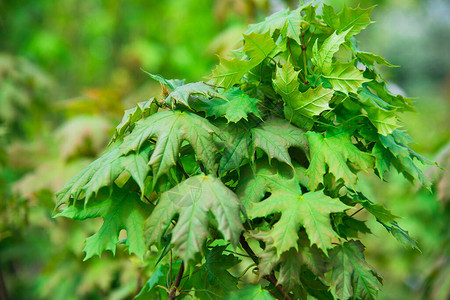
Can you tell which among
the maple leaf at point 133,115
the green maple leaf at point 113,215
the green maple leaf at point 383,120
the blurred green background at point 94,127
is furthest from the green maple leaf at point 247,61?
the blurred green background at point 94,127

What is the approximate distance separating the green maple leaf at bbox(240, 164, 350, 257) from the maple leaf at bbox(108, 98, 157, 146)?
359 mm

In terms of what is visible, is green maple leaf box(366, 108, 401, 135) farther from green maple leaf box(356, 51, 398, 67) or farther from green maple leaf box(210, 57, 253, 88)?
green maple leaf box(210, 57, 253, 88)

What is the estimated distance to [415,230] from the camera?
14.4ft

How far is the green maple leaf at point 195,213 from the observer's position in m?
1.03

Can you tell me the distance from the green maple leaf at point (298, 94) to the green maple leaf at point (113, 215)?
51 cm

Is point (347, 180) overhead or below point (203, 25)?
overhead

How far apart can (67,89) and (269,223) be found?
7.30m

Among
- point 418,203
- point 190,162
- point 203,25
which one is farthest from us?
point 203,25

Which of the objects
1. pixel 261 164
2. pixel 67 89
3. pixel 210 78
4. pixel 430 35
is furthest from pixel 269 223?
pixel 430 35

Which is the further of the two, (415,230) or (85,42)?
(85,42)

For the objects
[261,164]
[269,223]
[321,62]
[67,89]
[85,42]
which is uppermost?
[321,62]

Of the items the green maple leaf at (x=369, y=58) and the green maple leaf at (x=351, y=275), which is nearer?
the green maple leaf at (x=351, y=275)

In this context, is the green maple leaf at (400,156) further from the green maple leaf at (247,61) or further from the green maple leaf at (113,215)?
the green maple leaf at (113,215)

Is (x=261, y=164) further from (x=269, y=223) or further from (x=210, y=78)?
(x=210, y=78)
